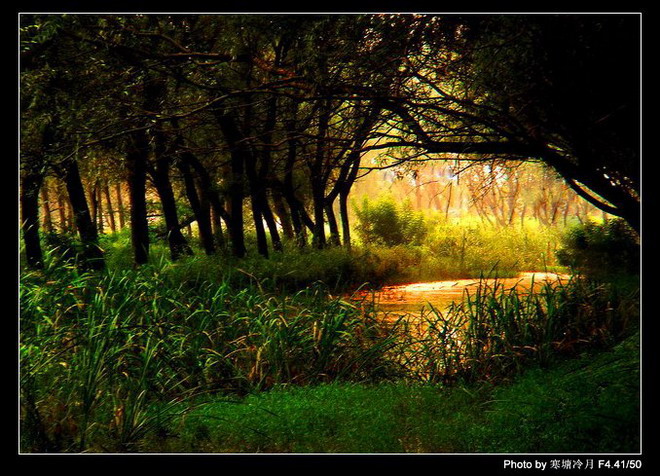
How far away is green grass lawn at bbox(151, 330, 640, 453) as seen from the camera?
3441 millimetres

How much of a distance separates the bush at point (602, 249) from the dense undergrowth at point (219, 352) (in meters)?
4.45

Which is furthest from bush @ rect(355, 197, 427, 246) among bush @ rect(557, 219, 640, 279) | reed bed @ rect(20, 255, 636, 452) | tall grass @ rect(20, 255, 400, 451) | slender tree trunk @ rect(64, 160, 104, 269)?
tall grass @ rect(20, 255, 400, 451)

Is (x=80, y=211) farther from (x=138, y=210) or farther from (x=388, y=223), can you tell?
(x=388, y=223)

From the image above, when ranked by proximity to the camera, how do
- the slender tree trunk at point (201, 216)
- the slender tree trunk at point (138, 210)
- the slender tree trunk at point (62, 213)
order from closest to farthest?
the slender tree trunk at point (62, 213) < the slender tree trunk at point (138, 210) < the slender tree trunk at point (201, 216)

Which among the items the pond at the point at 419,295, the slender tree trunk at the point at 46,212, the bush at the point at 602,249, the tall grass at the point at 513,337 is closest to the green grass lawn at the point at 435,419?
the tall grass at the point at 513,337

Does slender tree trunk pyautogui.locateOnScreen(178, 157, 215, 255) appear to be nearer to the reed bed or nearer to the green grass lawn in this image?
the reed bed

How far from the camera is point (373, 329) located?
5.98 metres

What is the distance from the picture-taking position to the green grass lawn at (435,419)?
344 centimetres

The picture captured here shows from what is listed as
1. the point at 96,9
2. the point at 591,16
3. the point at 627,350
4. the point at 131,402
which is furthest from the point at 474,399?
the point at 96,9

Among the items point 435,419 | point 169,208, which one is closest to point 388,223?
point 169,208

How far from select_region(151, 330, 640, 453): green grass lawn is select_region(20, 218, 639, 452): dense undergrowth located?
0.03m

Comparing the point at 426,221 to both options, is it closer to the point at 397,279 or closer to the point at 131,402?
the point at 397,279

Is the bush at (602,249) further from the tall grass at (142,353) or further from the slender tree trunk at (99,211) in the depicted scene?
the slender tree trunk at (99,211)
